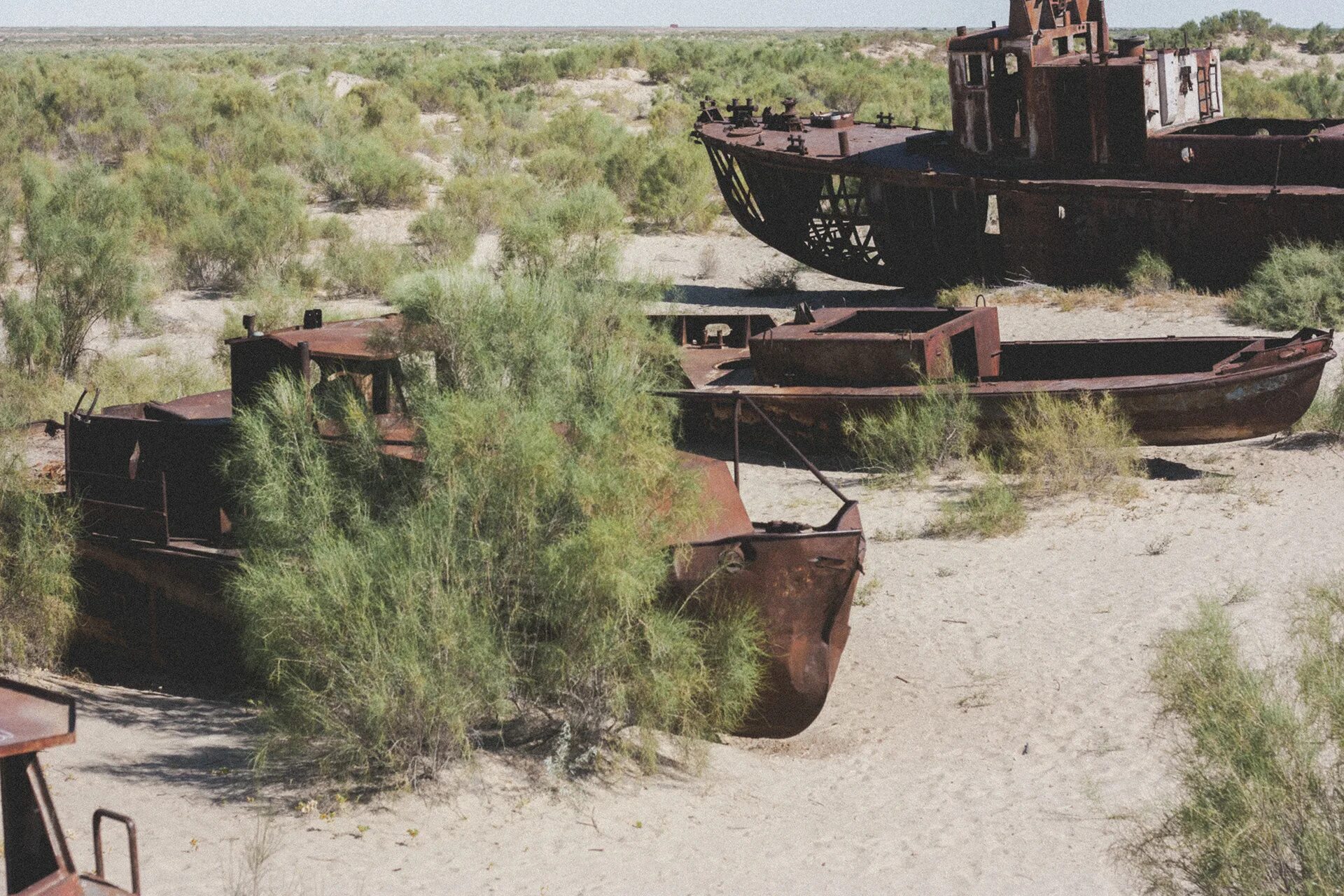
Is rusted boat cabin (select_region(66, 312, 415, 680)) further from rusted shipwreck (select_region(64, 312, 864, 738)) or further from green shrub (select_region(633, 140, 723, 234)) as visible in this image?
green shrub (select_region(633, 140, 723, 234))

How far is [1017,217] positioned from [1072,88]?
1537mm

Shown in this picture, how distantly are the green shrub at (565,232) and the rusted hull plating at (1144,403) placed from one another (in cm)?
312

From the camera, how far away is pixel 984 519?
10.8 m

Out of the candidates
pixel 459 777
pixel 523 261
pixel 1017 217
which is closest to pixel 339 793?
pixel 459 777

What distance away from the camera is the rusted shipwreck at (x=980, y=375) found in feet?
37.0

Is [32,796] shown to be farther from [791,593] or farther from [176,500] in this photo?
[176,500]

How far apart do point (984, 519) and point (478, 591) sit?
496 centimetres

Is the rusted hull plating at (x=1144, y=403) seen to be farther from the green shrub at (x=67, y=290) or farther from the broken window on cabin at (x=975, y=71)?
the green shrub at (x=67, y=290)

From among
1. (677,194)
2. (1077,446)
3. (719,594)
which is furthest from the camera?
(677,194)

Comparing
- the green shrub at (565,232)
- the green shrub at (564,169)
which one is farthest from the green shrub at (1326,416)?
the green shrub at (564,169)

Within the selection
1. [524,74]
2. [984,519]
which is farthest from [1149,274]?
[524,74]

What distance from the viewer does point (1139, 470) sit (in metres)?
11.8

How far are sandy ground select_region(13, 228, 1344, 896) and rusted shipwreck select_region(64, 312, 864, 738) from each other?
1.34 ft

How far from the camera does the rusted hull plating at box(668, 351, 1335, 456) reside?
11.2 m
